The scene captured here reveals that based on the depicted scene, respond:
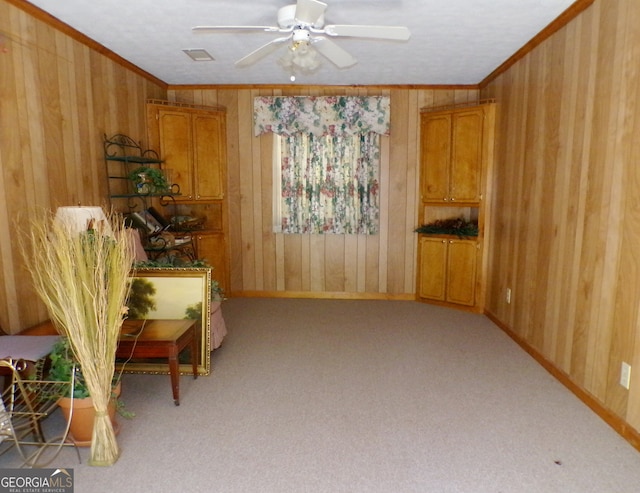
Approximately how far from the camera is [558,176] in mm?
2996

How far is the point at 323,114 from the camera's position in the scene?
493 centimetres

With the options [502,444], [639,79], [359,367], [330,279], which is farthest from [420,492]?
[330,279]

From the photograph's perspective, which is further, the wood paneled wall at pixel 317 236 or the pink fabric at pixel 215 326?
the wood paneled wall at pixel 317 236

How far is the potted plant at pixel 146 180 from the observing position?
12.9 feet

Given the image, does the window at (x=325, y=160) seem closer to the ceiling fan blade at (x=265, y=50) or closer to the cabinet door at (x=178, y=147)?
the cabinet door at (x=178, y=147)

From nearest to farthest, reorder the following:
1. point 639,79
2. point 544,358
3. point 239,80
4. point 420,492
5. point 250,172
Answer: point 420,492
point 639,79
point 544,358
point 239,80
point 250,172

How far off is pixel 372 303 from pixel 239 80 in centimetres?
293

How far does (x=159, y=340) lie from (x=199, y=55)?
2612 mm

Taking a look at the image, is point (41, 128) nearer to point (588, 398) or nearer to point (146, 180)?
point (146, 180)

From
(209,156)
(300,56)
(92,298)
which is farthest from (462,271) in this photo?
(92,298)

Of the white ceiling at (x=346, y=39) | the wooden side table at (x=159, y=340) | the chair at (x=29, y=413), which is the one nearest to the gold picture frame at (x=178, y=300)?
the wooden side table at (x=159, y=340)

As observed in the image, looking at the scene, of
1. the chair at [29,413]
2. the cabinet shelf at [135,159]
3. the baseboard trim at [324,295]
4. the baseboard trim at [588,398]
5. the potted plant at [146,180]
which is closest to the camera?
the chair at [29,413]

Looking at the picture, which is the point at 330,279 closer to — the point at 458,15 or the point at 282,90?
the point at 282,90

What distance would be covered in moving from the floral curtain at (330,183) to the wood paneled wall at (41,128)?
2040 millimetres
